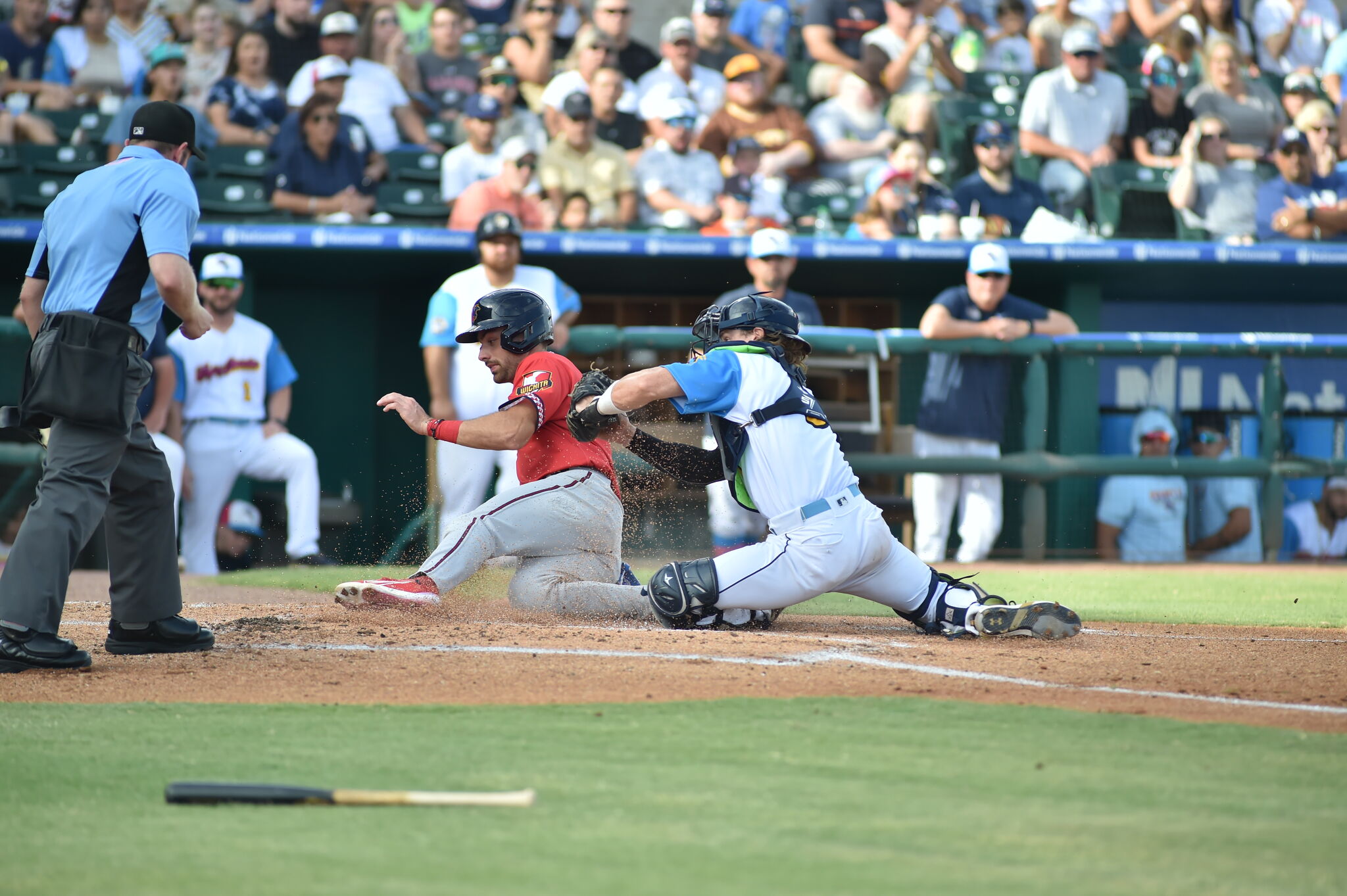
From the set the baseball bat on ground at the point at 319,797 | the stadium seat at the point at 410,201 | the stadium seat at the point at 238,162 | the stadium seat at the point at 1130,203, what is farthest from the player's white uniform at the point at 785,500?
the stadium seat at the point at 1130,203

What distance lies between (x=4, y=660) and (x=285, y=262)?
5.39 m

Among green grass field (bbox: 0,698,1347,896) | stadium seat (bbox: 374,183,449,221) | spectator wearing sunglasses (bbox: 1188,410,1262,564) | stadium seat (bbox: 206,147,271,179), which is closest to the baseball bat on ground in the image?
green grass field (bbox: 0,698,1347,896)

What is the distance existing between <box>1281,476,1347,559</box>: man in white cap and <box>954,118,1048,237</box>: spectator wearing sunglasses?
2.39 metres

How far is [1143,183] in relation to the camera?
9898 millimetres

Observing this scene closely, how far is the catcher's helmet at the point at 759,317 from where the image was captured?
4941 millimetres

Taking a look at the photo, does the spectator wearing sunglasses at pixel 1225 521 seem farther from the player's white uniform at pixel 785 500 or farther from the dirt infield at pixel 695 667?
the player's white uniform at pixel 785 500

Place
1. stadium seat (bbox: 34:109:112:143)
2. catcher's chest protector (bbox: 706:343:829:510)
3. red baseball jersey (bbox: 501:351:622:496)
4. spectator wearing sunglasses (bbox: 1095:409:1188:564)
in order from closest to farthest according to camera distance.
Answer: catcher's chest protector (bbox: 706:343:829:510) → red baseball jersey (bbox: 501:351:622:496) → spectator wearing sunglasses (bbox: 1095:409:1188:564) → stadium seat (bbox: 34:109:112:143)

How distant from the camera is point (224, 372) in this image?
8.12 metres

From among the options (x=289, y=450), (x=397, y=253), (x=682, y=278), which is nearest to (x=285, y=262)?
(x=397, y=253)

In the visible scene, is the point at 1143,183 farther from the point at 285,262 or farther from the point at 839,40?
the point at 285,262

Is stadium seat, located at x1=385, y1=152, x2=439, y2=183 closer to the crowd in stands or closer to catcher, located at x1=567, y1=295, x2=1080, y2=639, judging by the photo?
the crowd in stands

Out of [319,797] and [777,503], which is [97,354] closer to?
[319,797]

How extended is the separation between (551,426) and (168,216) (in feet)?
5.64

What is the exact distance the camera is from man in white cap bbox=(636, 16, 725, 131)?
1014cm
